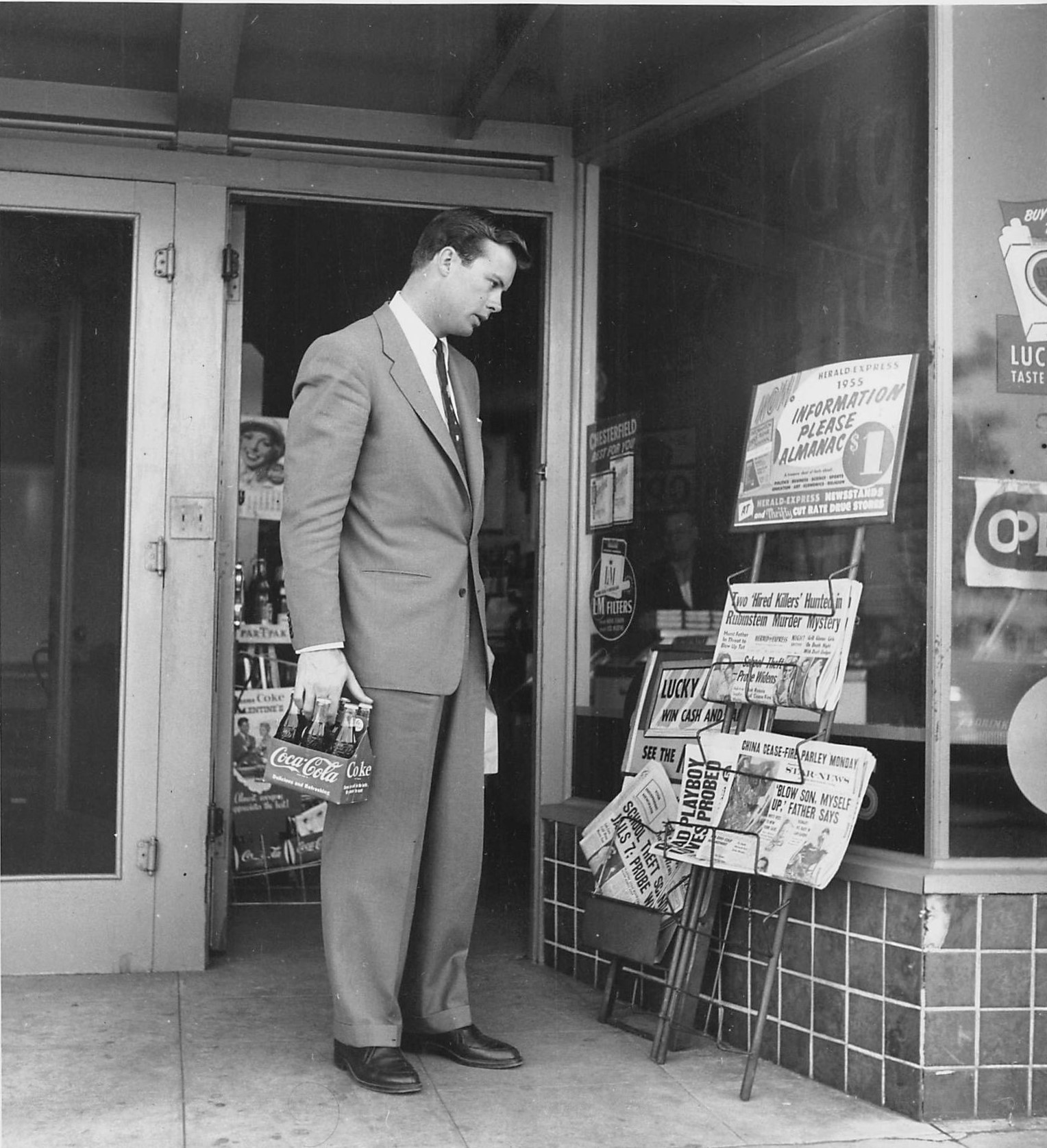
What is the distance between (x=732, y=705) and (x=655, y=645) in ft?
2.33

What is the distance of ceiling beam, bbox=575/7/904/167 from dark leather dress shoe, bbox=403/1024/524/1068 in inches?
98.8

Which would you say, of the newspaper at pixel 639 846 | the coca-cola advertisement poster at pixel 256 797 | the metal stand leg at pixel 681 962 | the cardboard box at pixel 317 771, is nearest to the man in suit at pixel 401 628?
the cardboard box at pixel 317 771

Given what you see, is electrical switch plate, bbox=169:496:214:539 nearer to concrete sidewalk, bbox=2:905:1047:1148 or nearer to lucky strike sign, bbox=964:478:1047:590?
concrete sidewalk, bbox=2:905:1047:1148

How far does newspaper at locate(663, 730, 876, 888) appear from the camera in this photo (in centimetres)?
285

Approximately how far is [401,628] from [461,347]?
357cm

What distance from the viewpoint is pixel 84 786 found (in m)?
4.00

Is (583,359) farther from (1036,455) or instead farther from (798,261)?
(1036,455)

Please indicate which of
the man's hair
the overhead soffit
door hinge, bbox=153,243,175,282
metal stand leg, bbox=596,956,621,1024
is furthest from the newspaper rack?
door hinge, bbox=153,243,175,282

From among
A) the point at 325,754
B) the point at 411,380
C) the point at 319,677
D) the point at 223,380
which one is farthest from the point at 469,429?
the point at 223,380

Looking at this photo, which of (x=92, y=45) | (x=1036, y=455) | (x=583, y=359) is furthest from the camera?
(x=583, y=359)

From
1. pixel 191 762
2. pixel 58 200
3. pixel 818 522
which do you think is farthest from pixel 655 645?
pixel 58 200

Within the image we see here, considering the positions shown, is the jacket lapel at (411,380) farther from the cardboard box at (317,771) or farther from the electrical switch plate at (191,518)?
the electrical switch plate at (191,518)

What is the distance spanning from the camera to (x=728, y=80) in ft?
12.3

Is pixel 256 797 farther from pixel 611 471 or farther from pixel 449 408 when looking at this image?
pixel 449 408
